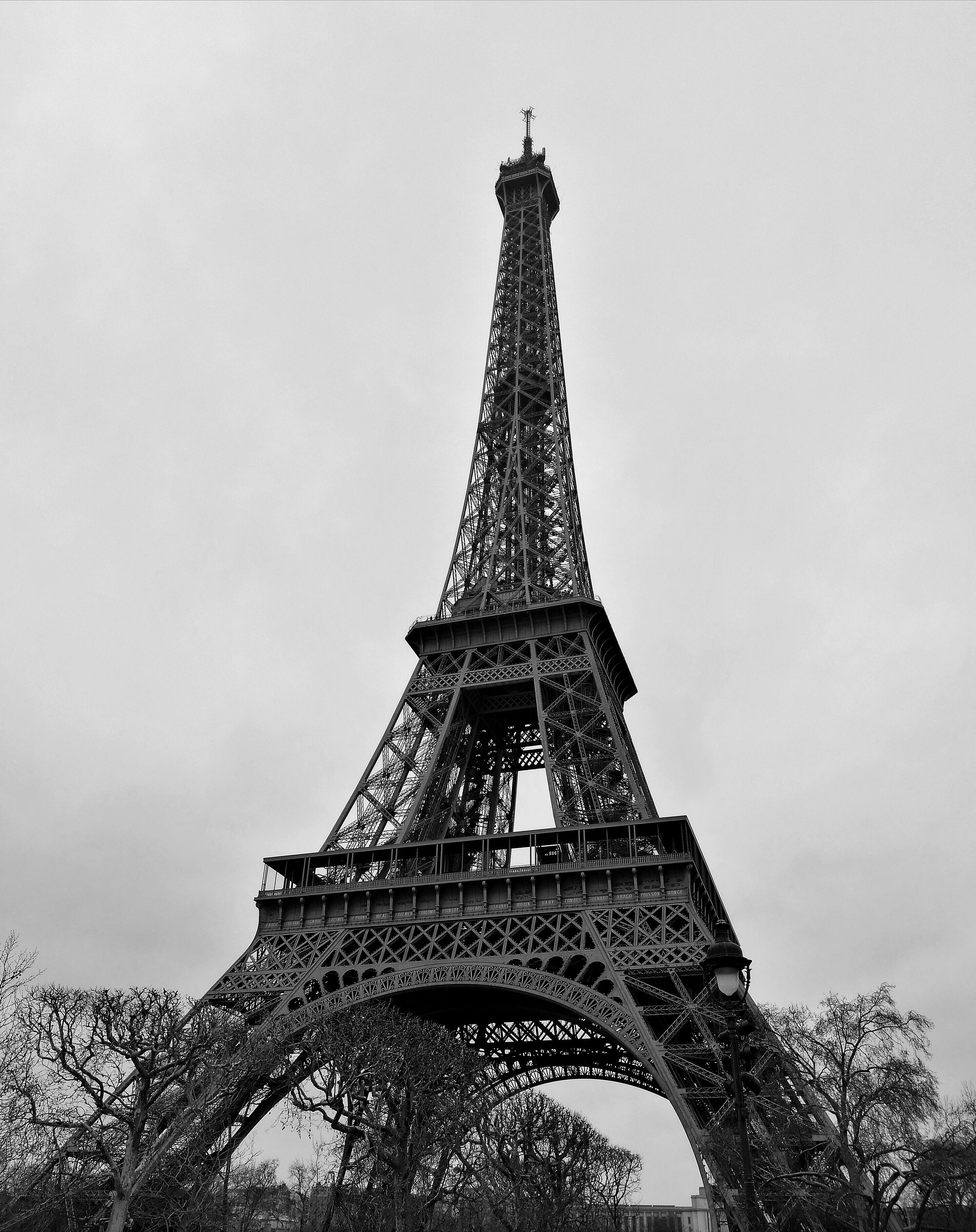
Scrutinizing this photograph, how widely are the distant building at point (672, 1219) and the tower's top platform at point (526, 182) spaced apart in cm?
11179

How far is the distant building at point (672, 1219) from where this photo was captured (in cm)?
12762

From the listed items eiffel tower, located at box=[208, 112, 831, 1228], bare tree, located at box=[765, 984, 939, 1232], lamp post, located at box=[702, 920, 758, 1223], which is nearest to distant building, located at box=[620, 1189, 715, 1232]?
eiffel tower, located at box=[208, 112, 831, 1228]

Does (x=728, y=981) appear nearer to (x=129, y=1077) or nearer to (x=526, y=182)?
(x=129, y=1077)

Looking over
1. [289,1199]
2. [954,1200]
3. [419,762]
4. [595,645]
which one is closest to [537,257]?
[595,645]

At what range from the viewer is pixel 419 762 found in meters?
43.0

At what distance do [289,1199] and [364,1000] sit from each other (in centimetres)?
5003

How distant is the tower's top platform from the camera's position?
226 ft

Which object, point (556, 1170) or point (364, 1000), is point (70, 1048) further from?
point (556, 1170)

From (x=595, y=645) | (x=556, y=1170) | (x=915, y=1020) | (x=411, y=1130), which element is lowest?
(x=915, y=1020)

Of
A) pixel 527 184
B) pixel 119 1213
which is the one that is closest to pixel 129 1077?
pixel 119 1213

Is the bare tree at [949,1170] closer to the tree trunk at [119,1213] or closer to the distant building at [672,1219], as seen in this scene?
the tree trunk at [119,1213]

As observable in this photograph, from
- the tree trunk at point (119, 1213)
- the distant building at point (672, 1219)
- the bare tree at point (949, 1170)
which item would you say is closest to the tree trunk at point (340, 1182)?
the tree trunk at point (119, 1213)

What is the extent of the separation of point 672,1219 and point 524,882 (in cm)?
12705

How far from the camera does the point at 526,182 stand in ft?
228
